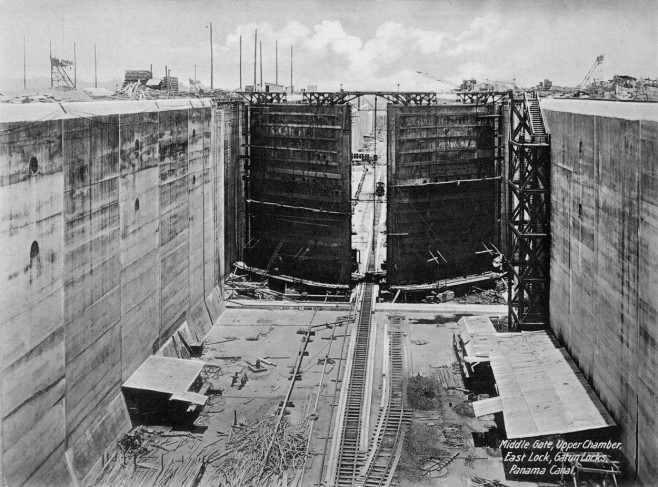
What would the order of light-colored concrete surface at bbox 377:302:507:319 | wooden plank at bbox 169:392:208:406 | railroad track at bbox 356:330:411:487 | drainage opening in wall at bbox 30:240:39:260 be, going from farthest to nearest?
light-colored concrete surface at bbox 377:302:507:319, wooden plank at bbox 169:392:208:406, railroad track at bbox 356:330:411:487, drainage opening in wall at bbox 30:240:39:260

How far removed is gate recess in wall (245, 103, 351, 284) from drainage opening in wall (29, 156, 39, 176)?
74.0 feet

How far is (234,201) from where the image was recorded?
4116 centimetres

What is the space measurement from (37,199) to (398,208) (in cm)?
2404

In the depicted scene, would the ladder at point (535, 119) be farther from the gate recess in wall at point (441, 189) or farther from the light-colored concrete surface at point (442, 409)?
the light-colored concrete surface at point (442, 409)

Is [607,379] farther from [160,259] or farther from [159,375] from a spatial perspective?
[160,259]

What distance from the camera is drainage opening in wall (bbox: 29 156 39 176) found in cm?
1716

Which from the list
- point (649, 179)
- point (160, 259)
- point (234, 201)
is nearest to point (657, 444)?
point (649, 179)

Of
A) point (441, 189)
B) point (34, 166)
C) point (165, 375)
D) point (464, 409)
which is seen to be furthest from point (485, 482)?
point (441, 189)

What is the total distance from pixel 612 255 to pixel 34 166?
1623cm

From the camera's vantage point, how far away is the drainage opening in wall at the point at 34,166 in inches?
675

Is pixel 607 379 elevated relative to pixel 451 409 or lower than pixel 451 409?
elevated

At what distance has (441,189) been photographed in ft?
130

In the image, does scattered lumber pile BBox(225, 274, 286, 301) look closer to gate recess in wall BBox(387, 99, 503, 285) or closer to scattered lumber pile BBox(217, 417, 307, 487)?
gate recess in wall BBox(387, 99, 503, 285)

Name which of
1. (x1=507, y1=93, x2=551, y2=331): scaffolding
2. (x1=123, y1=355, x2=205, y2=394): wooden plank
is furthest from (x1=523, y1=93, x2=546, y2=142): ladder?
(x1=123, y1=355, x2=205, y2=394): wooden plank
